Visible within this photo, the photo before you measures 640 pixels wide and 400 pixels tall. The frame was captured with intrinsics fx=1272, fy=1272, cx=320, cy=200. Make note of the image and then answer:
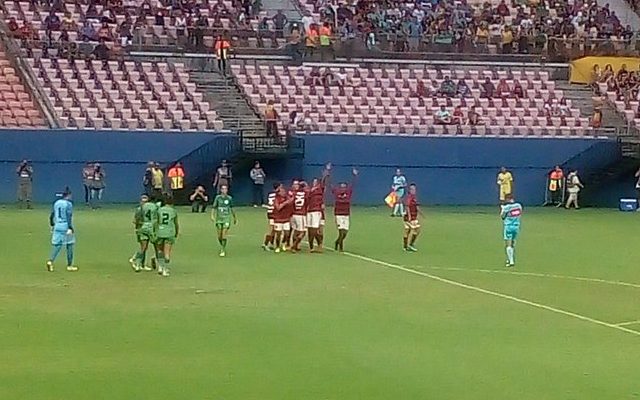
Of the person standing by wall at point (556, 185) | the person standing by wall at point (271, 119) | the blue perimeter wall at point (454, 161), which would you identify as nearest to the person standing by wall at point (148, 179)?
the person standing by wall at point (271, 119)

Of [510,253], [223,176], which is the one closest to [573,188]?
[223,176]

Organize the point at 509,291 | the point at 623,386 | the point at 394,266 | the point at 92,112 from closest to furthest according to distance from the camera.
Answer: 1. the point at 623,386
2. the point at 509,291
3. the point at 394,266
4. the point at 92,112

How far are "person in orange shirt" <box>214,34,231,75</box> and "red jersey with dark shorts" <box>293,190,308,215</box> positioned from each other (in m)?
21.6

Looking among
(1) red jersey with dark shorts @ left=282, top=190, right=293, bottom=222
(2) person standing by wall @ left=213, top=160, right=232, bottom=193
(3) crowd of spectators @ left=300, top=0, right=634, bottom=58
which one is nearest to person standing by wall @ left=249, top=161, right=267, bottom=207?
(2) person standing by wall @ left=213, top=160, right=232, bottom=193

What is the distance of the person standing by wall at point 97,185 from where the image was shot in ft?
140

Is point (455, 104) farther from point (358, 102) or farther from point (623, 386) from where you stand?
point (623, 386)

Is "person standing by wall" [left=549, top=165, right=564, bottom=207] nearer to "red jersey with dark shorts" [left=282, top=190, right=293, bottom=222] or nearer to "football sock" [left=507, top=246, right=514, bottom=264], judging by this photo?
"red jersey with dark shorts" [left=282, top=190, right=293, bottom=222]

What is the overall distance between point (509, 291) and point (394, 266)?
4.19 metres

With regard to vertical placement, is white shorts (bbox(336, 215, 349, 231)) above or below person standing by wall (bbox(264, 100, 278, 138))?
below

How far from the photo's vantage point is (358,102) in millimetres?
49375

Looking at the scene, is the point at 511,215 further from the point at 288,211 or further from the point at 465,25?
the point at 465,25

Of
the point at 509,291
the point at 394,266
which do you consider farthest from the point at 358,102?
the point at 509,291

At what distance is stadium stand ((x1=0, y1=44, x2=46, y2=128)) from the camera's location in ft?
145

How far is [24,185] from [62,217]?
1836 cm
